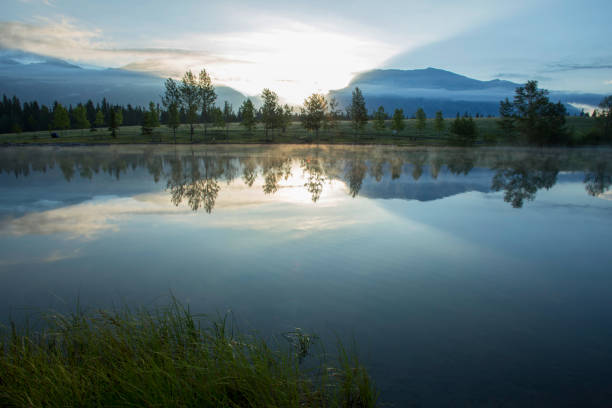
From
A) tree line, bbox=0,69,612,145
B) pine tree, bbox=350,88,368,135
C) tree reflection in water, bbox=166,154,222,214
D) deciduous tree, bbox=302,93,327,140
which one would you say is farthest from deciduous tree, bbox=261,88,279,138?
tree reflection in water, bbox=166,154,222,214

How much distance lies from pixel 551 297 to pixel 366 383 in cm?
553

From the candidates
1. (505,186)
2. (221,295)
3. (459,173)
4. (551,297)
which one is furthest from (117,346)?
(459,173)

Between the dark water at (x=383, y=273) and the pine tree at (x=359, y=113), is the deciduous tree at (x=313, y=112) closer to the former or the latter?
the pine tree at (x=359, y=113)

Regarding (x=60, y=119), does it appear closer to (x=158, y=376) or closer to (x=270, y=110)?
(x=270, y=110)

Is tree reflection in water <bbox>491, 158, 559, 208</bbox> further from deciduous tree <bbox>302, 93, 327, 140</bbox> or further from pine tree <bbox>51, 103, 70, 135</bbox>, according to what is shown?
pine tree <bbox>51, 103, 70, 135</bbox>

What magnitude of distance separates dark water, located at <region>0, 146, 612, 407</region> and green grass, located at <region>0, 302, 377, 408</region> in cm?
103

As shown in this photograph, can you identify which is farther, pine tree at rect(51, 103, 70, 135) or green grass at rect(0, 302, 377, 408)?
pine tree at rect(51, 103, 70, 135)

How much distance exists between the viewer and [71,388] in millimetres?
4133

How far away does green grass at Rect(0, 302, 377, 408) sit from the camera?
404cm

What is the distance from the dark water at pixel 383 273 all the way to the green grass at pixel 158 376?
1.03 metres

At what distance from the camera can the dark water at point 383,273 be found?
5414 millimetres

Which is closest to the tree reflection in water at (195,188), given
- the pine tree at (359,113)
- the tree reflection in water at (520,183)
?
the tree reflection in water at (520,183)

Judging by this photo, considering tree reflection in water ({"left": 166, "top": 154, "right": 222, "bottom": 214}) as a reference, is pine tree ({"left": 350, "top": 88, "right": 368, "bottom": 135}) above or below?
above

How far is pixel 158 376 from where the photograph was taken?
4156mm
